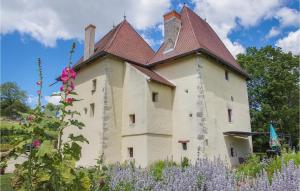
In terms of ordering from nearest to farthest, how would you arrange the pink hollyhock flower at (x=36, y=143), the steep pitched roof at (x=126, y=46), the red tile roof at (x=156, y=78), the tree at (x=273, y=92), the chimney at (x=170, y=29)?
the pink hollyhock flower at (x=36, y=143), the red tile roof at (x=156, y=78), the steep pitched roof at (x=126, y=46), the chimney at (x=170, y=29), the tree at (x=273, y=92)

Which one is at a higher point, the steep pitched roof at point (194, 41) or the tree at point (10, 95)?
the tree at point (10, 95)

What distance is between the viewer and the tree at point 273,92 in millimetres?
26578

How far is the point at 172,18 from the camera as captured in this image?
61.9 ft

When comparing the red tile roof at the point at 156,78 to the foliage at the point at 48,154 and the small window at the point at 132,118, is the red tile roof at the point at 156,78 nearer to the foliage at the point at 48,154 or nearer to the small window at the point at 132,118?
the small window at the point at 132,118

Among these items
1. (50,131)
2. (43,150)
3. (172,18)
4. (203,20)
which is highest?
(203,20)

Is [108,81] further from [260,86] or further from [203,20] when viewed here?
[260,86]

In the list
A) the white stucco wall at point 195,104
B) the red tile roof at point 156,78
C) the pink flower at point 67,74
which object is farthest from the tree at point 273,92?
the pink flower at point 67,74

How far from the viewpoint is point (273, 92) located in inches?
1057

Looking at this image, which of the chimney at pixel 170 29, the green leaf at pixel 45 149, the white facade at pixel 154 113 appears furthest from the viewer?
the chimney at pixel 170 29

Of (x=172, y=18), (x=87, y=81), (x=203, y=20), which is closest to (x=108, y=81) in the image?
(x=87, y=81)

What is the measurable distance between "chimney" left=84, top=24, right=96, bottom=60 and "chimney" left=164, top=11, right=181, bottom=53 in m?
5.10

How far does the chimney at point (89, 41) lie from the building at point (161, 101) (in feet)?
0.23

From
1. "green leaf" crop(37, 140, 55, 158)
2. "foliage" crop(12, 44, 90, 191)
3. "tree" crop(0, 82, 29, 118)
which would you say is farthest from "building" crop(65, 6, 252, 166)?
"tree" crop(0, 82, 29, 118)

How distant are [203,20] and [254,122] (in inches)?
460
